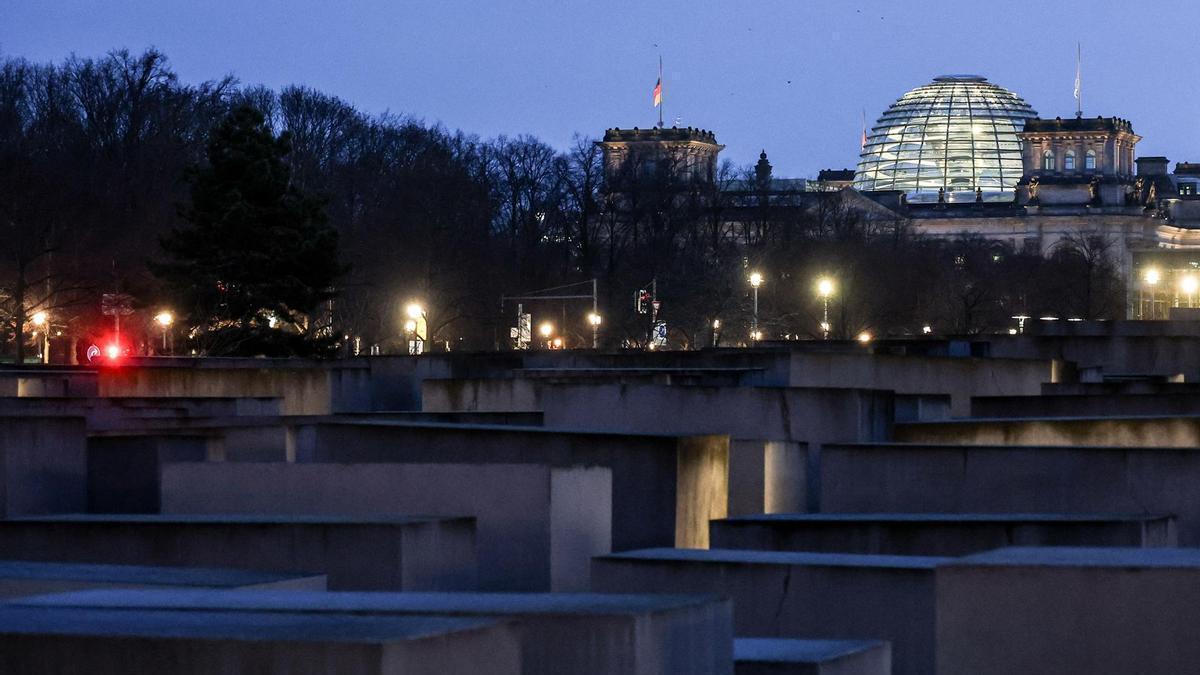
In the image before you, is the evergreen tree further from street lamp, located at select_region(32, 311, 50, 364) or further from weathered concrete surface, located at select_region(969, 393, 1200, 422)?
weathered concrete surface, located at select_region(969, 393, 1200, 422)

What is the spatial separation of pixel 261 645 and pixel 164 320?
163ft

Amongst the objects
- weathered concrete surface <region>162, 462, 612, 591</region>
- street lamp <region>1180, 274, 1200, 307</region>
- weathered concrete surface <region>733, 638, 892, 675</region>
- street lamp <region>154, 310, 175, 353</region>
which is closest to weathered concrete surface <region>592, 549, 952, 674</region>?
weathered concrete surface <region>733, 638, 892, 675</region>

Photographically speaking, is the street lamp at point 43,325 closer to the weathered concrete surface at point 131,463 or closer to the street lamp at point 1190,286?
the weathered concrete surface at point 131,463

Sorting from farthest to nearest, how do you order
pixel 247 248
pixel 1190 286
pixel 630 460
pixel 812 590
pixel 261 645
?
pixel 1190 286 < pixel 247 248 < pixel 630 460 < pixel 812 590 < pixel 261 645

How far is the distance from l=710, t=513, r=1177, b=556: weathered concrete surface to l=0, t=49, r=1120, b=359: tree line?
3658cm

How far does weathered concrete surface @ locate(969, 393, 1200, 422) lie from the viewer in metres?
20.7

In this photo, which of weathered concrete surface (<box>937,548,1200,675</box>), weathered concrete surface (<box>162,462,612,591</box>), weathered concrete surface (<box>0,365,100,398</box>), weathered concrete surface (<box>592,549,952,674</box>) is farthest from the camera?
weathered concrete surface (<box>0,365,100,398</box>)

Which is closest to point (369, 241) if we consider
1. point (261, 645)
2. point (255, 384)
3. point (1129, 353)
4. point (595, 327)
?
point (595, 327)

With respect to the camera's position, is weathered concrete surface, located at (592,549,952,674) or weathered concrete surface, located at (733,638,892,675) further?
weathered concrete surface, located at (592,549,952,674)

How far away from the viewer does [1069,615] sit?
27.0ft

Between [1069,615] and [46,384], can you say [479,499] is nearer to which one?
[1069,615]

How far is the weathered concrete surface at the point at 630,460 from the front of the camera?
13484mm

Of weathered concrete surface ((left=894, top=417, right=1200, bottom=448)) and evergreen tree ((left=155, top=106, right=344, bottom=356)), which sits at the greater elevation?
evergreen tree ((left=155, top=106, right=344, bottom=356))

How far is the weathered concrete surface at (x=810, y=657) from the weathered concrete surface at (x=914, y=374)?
1647cm
